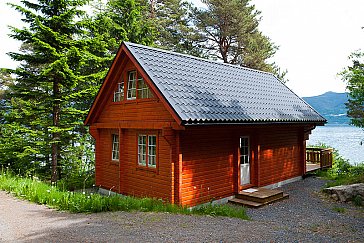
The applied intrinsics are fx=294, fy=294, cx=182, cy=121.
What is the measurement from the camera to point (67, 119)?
14805 mm

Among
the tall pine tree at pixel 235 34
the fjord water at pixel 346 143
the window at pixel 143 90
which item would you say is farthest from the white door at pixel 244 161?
the tall pine tree at pixel 235 34

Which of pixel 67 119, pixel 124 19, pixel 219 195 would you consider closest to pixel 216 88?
pixel 219 195

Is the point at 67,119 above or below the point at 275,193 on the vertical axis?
above

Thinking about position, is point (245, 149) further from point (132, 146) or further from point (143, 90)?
point (143, 90)

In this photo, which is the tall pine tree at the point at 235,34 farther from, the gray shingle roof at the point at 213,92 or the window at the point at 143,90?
the window at the point at 143,90

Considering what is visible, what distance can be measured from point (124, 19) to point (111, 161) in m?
12.4

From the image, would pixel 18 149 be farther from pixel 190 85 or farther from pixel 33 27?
pixel 190 85

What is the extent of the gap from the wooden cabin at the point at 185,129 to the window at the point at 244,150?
0.13ft

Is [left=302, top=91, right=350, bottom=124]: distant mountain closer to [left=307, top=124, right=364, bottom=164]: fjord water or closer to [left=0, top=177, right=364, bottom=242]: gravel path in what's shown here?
[left=307, top=124, right=364, bottom=164]: fjord water

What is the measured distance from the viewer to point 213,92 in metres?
10.6

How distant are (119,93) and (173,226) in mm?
6516

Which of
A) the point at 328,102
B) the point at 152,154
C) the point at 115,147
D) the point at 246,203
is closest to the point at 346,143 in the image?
the point at 246,203

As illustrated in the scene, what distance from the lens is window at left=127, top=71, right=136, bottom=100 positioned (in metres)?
10.8

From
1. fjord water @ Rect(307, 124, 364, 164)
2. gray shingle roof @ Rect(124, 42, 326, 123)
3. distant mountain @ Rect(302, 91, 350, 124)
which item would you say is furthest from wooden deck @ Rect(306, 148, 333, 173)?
distant mountain @ Rect(302, 91, 350, 124)
